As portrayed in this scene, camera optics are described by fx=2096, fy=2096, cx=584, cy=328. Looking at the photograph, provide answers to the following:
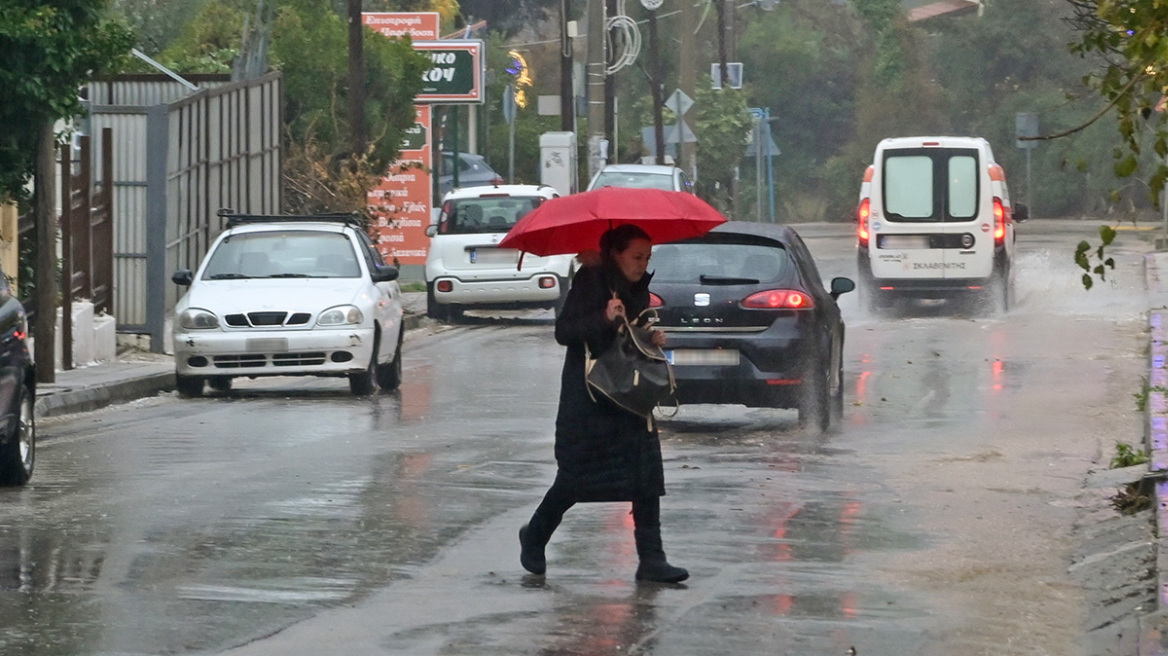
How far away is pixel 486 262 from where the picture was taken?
26984 millimetres

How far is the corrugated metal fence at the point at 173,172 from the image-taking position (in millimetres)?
22688

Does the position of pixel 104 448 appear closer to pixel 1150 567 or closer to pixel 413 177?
pixel 1150 567

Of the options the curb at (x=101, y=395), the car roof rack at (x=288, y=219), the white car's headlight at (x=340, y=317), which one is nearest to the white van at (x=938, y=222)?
the car roof rack at (x=288, y=219)

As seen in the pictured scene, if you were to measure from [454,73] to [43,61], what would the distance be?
1987 centimetres

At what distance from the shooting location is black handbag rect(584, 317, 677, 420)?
27.6 ft

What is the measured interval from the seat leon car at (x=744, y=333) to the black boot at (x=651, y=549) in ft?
19.4

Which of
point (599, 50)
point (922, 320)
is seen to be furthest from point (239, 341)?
point (599, 50)

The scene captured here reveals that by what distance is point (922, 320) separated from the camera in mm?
26625

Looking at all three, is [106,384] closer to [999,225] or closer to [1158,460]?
[1158,460]

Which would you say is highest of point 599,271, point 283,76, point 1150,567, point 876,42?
point 876,42

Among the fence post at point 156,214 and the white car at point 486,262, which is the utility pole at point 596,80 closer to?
the white car at point 486,262

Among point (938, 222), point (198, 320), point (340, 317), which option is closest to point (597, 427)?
point (340, 317)

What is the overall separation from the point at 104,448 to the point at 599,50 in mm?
30116

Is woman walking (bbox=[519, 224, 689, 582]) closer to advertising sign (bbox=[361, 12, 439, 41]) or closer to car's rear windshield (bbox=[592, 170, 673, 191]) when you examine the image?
car's rear windshield (bbox=[592, 170, 673, 191])
